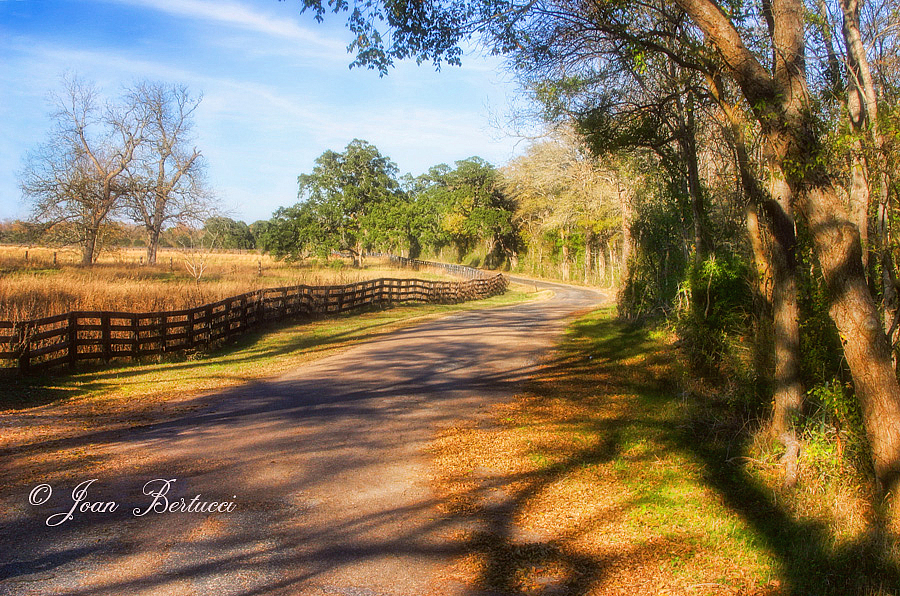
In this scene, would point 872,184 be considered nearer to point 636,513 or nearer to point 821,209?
point 821,209

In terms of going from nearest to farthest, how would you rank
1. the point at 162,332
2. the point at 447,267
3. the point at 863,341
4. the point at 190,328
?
the point at 863,341
the point at 162,332
the point at 190,328
the point at 447,267

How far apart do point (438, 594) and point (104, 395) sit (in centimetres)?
779

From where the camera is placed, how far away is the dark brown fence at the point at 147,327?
1051 centimetres

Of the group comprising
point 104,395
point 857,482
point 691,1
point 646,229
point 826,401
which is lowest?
point 104,395

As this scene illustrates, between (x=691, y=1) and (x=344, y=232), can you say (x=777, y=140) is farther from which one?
(x=344, y=232)

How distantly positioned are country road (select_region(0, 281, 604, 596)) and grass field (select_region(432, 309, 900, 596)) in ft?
1.35

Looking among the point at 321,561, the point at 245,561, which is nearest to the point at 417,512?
the point at 321,561

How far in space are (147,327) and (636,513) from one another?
36.1 feet

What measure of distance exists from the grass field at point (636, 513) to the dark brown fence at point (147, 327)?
306 inches

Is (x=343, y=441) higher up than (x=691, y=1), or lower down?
lower down

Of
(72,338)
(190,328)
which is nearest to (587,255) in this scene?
(190,328)

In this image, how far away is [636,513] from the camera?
5355mm

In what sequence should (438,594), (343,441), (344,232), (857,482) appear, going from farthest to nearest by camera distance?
1. (344,232)
2. (343,441)
3. (857,482)
4. (438,594)

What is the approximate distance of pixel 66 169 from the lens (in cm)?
3788
